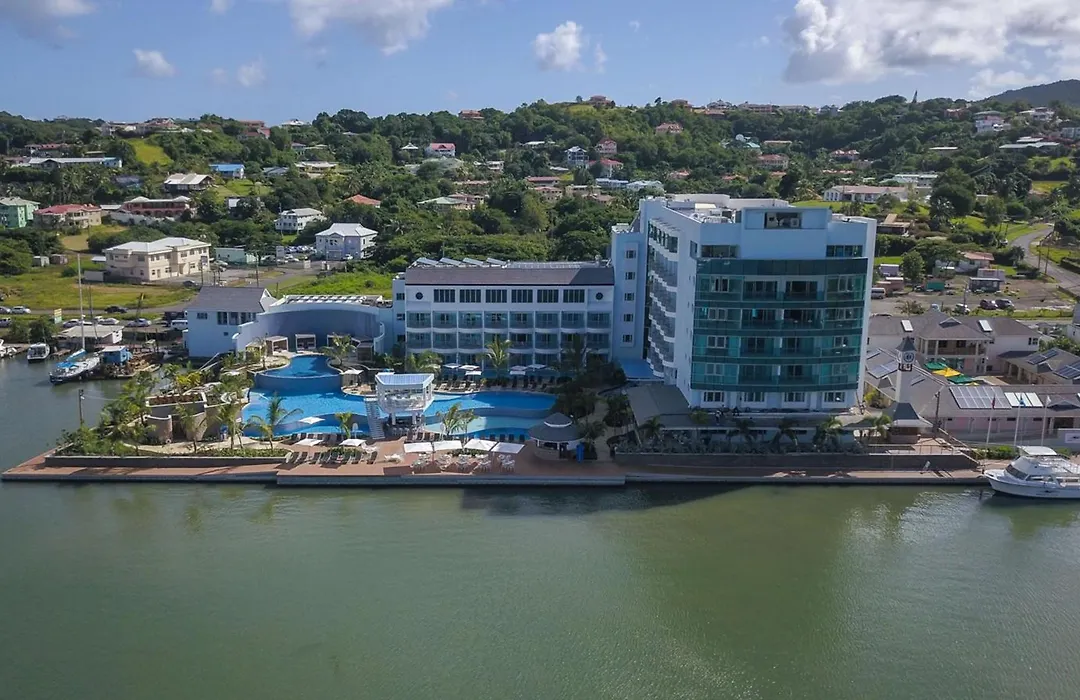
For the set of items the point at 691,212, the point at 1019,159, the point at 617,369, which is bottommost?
the point at 617,369

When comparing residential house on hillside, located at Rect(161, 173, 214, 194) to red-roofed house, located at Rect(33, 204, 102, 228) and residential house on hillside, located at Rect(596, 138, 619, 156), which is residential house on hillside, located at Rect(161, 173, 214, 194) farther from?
residential house on hillside, located at Rect(596, 138, 619, 156)

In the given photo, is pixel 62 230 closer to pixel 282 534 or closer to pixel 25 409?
pixel 25 409

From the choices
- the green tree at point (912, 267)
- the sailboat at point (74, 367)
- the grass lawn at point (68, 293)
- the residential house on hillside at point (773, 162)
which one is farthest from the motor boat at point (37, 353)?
the residential house on hillside at point (773, 162)

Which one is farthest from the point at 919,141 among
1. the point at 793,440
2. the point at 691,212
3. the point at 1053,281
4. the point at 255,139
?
the point at 793,440

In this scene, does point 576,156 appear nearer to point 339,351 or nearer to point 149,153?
point 149,153

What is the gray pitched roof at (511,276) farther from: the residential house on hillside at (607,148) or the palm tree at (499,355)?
the residential house on hillside at (607,148)
